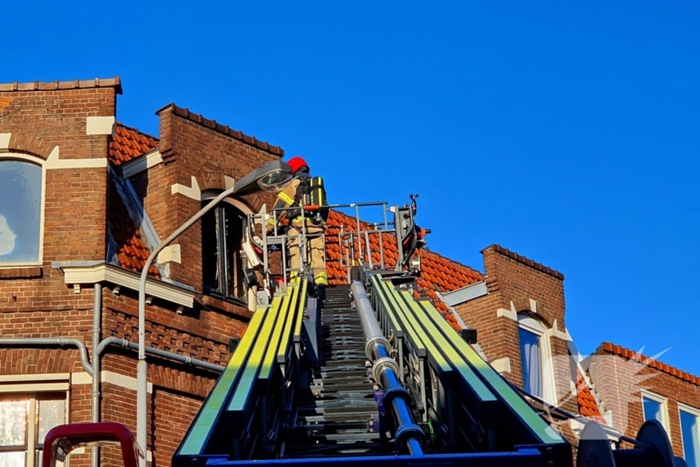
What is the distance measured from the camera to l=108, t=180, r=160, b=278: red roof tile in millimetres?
19750

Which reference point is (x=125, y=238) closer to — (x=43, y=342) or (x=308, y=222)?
(x=43, y=342)

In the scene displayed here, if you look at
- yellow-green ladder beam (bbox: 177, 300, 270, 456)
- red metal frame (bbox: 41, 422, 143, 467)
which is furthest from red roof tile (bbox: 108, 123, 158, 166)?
red metal frame (bbox: 41, 422, 143, 467)

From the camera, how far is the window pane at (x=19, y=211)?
63.0 ft

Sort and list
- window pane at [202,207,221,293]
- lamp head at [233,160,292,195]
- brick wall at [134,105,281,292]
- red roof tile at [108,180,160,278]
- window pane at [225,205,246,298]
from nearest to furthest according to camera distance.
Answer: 1. lamp head at [233,160,292,195]
2. red roof tile at [108,180,160,278]
3. brick wall at [134,105,281,292]
4. window pane at [202,207,221,293]
5. window pane at [225,205,246,298]

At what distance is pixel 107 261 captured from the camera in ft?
62.3

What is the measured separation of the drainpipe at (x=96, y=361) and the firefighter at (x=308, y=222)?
3907mm

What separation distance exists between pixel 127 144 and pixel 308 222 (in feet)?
11.2

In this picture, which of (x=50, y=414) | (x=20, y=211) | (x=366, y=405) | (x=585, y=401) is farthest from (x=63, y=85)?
(x=585, y=401)

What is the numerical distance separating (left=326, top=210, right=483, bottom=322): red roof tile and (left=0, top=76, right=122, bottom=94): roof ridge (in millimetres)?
6537

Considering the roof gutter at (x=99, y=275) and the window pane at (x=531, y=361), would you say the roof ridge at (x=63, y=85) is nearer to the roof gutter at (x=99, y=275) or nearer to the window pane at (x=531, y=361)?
the roof gutter at (x=99, y=275)

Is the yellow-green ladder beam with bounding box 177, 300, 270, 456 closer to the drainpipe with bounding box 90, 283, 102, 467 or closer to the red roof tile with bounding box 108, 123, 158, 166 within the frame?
the drainpipe with bounding box 90, 283, 102, 467

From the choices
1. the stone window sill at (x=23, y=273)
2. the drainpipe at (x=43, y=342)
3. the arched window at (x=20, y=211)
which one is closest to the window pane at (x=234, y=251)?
the arched window at (x=20, y=211)

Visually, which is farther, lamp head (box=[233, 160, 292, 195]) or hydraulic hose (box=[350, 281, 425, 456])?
lamp head (box=[233, 160, 292, 195])

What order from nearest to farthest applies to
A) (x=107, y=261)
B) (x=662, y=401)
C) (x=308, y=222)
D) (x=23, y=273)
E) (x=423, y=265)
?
(x=23, y=273), (x=107, y=261), (x=308, y=222), (x=662, y=401), (x=423, y=265)
